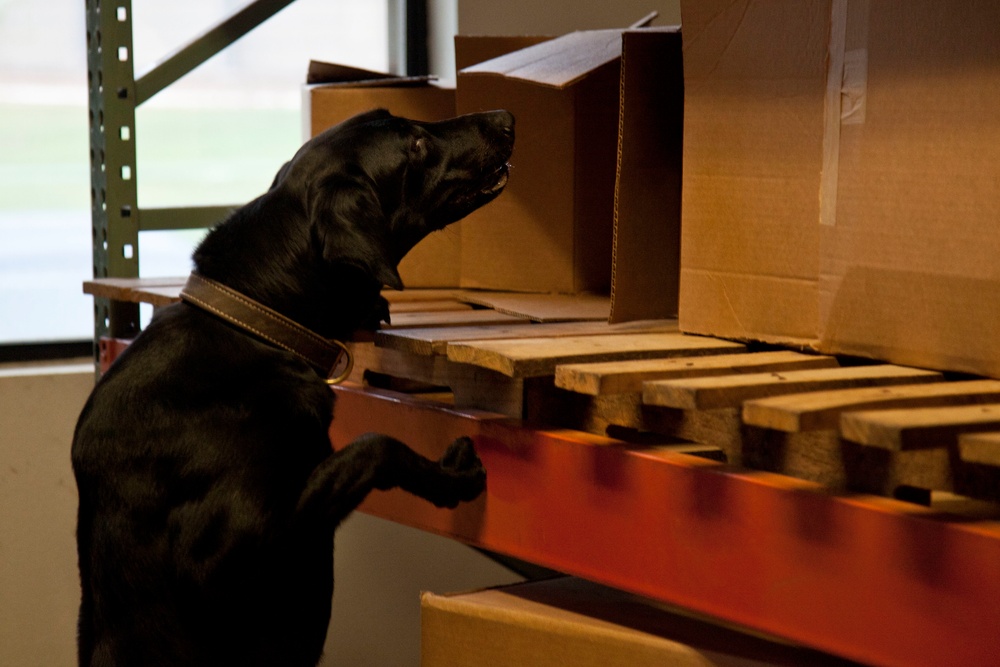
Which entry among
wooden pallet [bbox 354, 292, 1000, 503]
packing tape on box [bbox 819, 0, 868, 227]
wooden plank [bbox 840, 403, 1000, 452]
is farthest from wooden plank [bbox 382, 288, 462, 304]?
wooden plank [bbox 840, 403, 1000, 452]

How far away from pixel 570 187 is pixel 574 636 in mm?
873

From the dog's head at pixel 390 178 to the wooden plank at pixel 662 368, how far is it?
317mm

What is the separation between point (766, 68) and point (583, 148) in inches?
24.4

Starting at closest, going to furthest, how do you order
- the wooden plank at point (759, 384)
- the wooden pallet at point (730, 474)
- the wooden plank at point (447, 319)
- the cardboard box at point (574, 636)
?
the wooden pallet at point (730, 474)
the wooden plank at point (759, 384)
the cardboard box at point (574, 636)
the wooden plank at point (447, 319)

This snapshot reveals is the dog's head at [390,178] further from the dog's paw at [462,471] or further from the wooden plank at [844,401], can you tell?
the wooden plank at [844,401]

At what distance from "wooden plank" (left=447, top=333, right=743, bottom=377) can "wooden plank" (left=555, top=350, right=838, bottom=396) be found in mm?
44

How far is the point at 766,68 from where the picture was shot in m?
1.51

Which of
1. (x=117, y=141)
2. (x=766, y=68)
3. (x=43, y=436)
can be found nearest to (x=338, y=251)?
(x=766, y=68)

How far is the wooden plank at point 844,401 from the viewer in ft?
3.83

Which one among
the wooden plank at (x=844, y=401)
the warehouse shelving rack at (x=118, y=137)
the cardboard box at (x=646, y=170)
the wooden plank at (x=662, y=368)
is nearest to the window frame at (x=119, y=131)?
the warehouse shelving rack at (x=118, y=137)

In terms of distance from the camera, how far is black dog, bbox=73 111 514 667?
149cm

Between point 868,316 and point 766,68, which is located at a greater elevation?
point 766,68

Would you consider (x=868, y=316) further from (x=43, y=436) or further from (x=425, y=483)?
(x=43, y=436)

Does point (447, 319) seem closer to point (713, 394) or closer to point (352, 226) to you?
point (352, 226)
